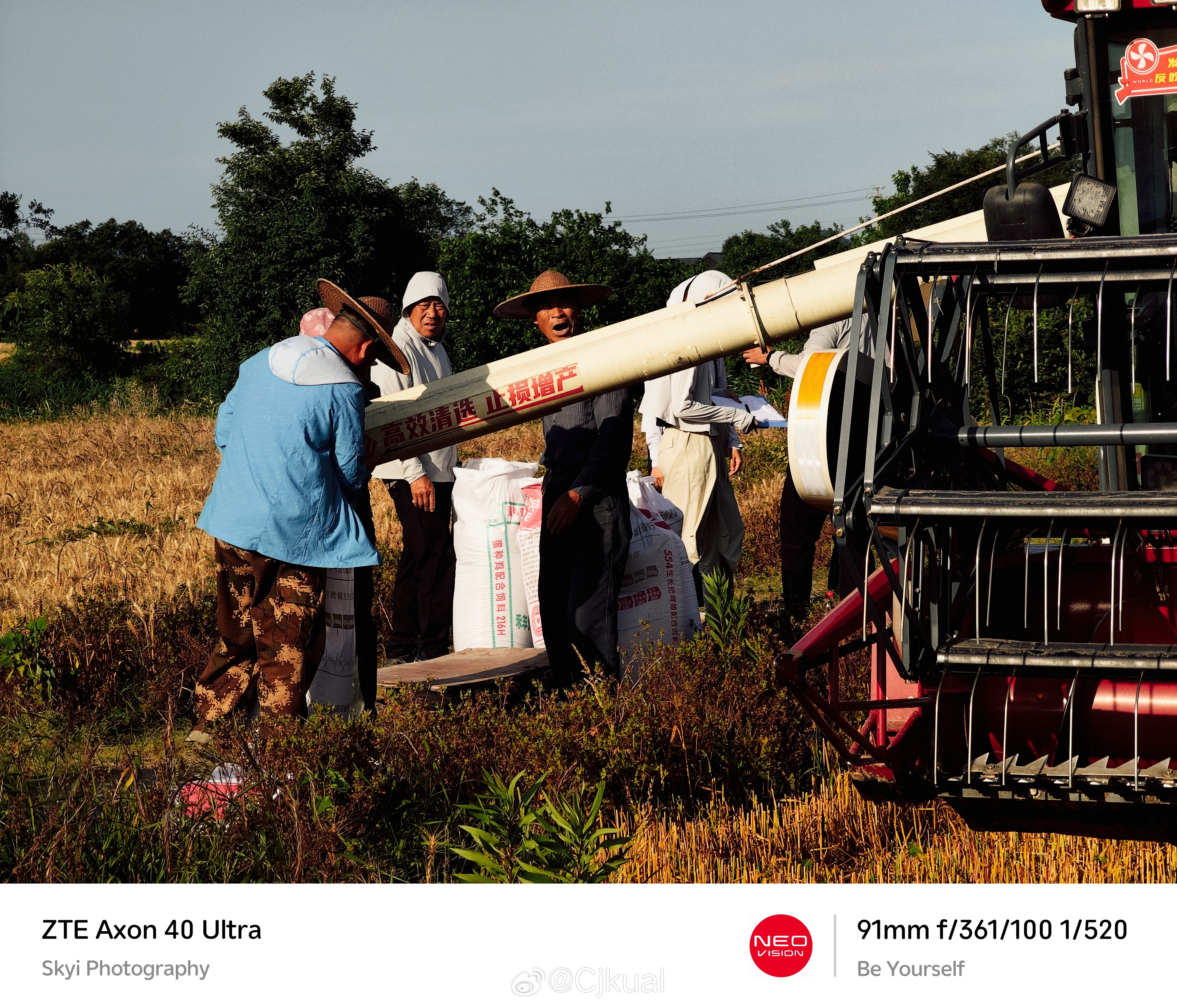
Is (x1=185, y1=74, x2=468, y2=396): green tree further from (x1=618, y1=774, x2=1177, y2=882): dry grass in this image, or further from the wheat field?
(x1=618, y1=774, x2=1177, y2=882): dry grass

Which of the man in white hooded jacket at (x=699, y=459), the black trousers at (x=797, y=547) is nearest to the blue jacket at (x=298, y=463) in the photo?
the man in white hooded jacket at (x=699, y=459)

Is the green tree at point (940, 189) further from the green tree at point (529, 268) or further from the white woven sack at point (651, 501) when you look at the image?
the white woven sack at point (651, 501)

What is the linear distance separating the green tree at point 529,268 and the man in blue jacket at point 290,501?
1984 cm

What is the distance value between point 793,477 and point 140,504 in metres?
10.1

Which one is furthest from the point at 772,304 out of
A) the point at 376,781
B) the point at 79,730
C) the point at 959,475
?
the point at 79,730

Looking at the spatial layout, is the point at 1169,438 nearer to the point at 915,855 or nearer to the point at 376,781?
the point at 915,855

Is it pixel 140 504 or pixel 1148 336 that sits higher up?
pixel 1148 336

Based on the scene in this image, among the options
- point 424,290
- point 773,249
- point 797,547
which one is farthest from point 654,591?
point 773,249

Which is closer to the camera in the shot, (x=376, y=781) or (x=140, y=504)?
(x=376, y=781)

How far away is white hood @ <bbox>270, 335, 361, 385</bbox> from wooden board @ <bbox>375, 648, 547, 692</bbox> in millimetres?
1441

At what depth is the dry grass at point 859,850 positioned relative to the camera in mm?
3496

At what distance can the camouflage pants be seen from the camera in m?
4.46

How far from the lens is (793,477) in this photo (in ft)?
10.3
